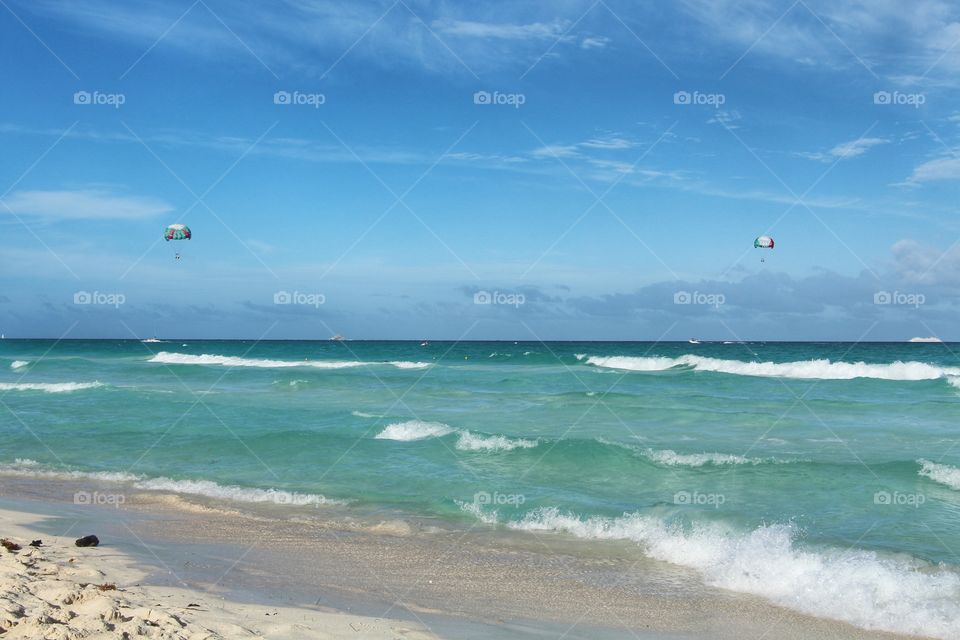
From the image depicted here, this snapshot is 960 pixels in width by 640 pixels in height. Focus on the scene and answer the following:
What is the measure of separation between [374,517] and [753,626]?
5.41 meters

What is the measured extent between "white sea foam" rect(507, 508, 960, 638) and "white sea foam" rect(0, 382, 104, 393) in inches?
983

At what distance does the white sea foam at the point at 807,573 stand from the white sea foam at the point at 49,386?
25.0 metres

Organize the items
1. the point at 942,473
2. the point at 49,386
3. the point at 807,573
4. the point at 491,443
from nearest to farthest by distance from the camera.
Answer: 1. the point at 807,573
2. the point at 942,473
3. the point at 491,443
4. the point at 49,386

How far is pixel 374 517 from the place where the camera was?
10.6 meters

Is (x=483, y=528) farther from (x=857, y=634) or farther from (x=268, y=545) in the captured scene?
(x=857, y=634)

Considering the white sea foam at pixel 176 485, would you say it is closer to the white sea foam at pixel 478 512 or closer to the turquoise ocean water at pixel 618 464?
the turquoise ocean water at pixel 618 464

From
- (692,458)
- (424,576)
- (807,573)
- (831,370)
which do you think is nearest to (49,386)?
(692,458)

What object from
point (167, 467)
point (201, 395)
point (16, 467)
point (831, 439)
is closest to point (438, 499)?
point (167, 467)

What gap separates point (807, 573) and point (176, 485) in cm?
958

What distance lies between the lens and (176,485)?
12633 millimetres

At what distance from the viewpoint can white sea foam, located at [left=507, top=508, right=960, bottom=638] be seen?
7145 mm

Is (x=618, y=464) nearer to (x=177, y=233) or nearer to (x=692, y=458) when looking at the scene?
(x=692, y=458)

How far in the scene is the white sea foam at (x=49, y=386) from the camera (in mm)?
29222

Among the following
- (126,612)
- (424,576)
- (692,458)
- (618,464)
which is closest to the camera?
(126,612)
